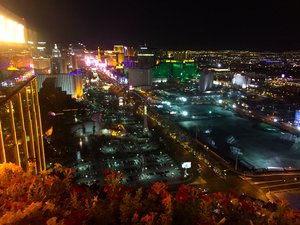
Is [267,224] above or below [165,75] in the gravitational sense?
above

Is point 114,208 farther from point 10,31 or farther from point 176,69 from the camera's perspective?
point 176,69

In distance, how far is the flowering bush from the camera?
359 cm

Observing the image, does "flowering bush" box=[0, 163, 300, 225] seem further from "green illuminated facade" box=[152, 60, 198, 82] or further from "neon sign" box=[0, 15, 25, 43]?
"green illuminated facade" box=[152, 60, 198, 82]

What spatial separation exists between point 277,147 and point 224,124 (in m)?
9.20

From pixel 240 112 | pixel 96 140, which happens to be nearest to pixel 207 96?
pixel 240 112

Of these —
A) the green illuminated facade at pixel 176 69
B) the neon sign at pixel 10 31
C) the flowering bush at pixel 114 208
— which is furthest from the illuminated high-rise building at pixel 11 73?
the green illuminated facade at pixel 176 69

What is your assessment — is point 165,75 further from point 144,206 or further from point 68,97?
point 144,206

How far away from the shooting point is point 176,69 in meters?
79.0

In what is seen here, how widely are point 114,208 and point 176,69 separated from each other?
76677mm

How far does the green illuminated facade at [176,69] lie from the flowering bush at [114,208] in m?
72.7

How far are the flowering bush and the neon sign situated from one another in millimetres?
3003

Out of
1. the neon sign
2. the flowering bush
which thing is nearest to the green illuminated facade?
the neon sign

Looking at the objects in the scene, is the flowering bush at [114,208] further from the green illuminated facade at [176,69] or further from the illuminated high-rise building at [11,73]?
the green illuminated facade at [176,69]

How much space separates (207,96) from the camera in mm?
50906
